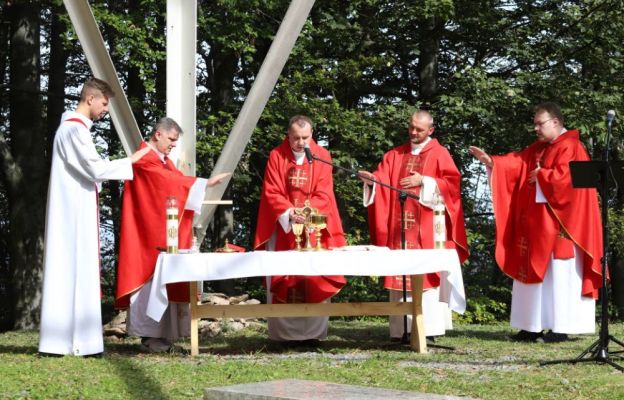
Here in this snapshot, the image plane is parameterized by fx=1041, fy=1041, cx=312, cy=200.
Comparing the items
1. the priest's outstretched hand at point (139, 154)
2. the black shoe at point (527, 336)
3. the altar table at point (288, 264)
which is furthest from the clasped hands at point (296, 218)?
the black shoe at point (527, 336)

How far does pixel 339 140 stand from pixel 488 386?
832cm

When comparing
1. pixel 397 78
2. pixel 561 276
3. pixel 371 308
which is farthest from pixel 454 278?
pixel 397 78

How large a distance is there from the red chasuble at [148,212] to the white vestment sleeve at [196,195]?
0.04 metres

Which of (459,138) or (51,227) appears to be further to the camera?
(459,138)

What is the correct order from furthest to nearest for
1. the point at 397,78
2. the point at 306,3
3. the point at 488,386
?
the point at 397,78 → the point at 306,3 → the point at 488,386

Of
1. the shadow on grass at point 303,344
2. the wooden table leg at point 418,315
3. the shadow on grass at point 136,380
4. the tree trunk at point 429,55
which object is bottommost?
the shadow on grass at point 136,380

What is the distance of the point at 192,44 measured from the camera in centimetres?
1020

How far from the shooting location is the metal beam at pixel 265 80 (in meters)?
10.1

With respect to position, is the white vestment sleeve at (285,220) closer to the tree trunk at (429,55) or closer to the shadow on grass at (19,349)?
the shadow on grass at (19,349)

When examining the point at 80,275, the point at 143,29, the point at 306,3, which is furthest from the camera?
the point at 143,29

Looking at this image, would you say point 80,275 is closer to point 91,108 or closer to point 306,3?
point 91,108

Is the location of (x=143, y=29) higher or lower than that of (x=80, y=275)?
higher

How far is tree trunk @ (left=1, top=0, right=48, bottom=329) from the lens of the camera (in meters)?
15.9

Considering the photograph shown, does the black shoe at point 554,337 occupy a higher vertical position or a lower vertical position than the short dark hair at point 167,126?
lower
